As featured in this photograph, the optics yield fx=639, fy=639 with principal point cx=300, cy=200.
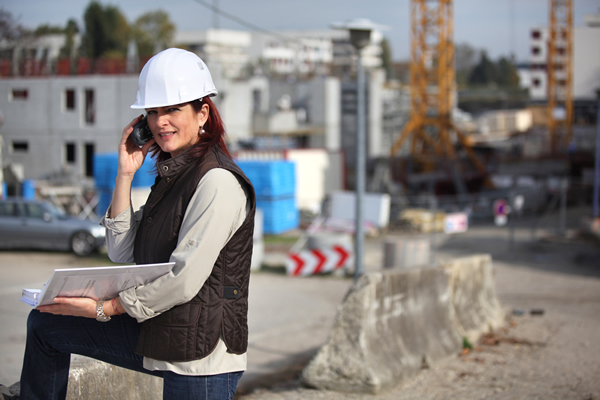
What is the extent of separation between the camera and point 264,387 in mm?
6125

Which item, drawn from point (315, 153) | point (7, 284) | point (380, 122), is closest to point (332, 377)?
point (7, 284)

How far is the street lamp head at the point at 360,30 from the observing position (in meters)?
9.20

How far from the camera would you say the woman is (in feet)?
7.54

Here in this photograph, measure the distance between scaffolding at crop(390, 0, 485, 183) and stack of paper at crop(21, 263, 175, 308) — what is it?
41167 mm

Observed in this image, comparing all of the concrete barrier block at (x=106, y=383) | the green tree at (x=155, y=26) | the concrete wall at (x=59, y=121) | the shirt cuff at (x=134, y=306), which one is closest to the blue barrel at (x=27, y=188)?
the concrete wall at (x=59, y=121)

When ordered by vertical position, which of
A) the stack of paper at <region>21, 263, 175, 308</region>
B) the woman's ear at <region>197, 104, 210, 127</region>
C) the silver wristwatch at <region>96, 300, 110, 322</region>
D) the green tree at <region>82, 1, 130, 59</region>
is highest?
the green tree at <region>82, 1, 130, 59</region>

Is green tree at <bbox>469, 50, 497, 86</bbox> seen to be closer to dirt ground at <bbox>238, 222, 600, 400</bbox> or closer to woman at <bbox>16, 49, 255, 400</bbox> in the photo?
dirt ground at <bbox>238, 222, 600, 400</bbox>

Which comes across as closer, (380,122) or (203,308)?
(203,308)

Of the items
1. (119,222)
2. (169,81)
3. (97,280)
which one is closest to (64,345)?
(97,280)

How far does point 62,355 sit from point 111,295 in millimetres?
430

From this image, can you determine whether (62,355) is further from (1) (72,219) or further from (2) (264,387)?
(1) (72,219)

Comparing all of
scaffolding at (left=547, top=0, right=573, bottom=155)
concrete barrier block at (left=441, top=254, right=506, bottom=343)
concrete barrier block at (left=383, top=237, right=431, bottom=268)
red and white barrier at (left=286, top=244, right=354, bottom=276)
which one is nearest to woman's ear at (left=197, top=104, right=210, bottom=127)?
concrete barrier block at (left=441, top=254, right=506, bottom=343)

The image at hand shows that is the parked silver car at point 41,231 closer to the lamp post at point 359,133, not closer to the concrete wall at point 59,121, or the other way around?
the concrete wall at point 59,121

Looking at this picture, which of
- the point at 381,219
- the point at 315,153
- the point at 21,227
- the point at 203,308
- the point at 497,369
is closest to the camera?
the point at 203,308
